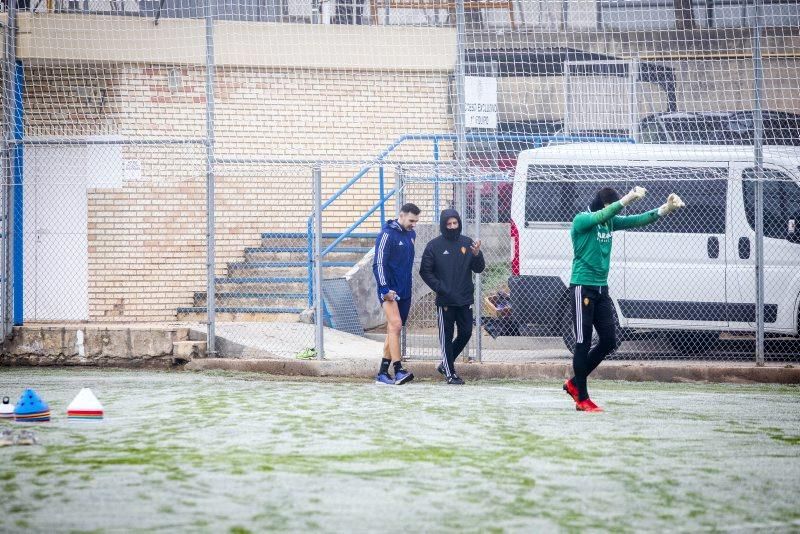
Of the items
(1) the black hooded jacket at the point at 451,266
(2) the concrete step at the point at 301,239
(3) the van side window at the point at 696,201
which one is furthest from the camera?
(2) the concrete step at the point at 301,239

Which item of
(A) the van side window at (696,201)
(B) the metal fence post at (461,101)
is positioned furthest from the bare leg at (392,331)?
(A) the van side window at (696,201)

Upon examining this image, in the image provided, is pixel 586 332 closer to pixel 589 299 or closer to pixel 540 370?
pixel 589 299

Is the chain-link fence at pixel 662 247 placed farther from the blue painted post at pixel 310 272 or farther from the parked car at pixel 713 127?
the blue painted post at pixel 310 272

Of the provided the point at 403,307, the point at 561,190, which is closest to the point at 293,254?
the point at 561,190

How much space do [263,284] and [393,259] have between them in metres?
4.40

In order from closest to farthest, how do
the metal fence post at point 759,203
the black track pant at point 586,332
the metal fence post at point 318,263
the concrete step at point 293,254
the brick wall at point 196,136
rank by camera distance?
the black track pant at point 586,332
the metal fence post at point 759,203
the metal fence post at point 318,263
the concrete step at point 293,254
the brick wall at point 196,136

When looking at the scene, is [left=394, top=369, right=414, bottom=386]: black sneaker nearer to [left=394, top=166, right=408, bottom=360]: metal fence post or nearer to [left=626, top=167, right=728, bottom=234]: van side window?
[left=394, top=166, right=408, bottom=360]: metal fence post

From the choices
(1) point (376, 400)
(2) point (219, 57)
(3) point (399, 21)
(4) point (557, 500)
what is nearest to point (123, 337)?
(1) point (376, 400)

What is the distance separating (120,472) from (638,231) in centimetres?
781

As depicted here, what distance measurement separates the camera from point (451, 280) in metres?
11.6

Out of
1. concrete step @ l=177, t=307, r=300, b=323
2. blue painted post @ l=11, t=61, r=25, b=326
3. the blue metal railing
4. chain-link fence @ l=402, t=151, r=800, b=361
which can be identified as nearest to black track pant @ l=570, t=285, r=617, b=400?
chain-link fence @ l=402, t=151, r=800, b=361

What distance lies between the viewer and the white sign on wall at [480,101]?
12762 millimetres

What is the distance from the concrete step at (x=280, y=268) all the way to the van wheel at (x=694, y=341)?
4559 millimetres

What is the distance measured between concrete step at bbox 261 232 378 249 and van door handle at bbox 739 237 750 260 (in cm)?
567
